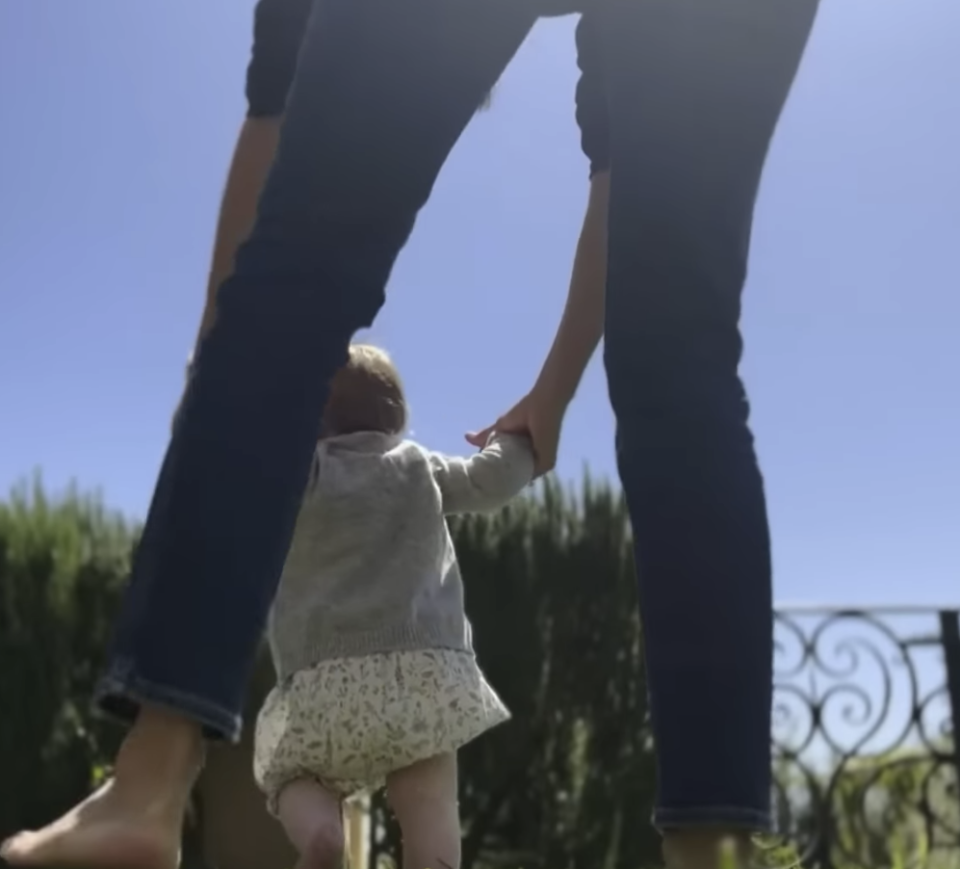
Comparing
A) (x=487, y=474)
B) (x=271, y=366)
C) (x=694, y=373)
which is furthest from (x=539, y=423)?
(x=271, y=366)

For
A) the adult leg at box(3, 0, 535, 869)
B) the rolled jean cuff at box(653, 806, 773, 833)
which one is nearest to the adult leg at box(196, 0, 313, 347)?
the adult leg at box(3, 0, 535, 869)

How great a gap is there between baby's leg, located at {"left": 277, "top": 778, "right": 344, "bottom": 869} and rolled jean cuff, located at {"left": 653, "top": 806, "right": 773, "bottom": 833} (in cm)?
107

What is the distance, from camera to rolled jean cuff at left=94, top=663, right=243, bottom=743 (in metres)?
0.81

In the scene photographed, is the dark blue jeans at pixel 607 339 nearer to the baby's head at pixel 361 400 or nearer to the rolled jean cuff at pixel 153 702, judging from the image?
the rolled jean cuff at pixel 153 702

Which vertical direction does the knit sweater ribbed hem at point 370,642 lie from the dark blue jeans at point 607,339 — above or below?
below

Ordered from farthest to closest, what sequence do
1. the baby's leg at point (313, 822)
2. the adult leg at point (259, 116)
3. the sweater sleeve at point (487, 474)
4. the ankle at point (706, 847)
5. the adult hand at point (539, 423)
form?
1. the baby's leg at point (313, 822)
2. the sweater sleeve at point (487, 474)
3. the adult hand at point (539, 423)
4. the adult leg at point (259, 116)
5. the ankle at point (706, 847)

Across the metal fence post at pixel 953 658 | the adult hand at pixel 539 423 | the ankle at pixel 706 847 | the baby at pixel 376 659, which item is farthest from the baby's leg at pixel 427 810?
the metal fence post at pixel 953 658

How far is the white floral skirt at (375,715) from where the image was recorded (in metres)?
1.93

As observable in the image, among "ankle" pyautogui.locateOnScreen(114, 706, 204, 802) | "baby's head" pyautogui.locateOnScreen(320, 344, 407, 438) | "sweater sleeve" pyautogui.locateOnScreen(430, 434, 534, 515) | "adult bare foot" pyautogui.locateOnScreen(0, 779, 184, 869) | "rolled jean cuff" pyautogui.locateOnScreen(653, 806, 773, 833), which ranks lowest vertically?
"rolled jean cuff" pyautogui.locateOnScreen(653, 806, 773, 833)

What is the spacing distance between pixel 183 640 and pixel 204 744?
83 millimetres

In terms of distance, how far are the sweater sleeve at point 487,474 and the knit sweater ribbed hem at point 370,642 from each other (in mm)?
202

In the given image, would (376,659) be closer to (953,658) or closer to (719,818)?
(719,818)

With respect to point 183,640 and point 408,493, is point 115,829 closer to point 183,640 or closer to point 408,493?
point 183,640

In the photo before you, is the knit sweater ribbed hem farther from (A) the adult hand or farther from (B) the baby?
(A) the adult hand
